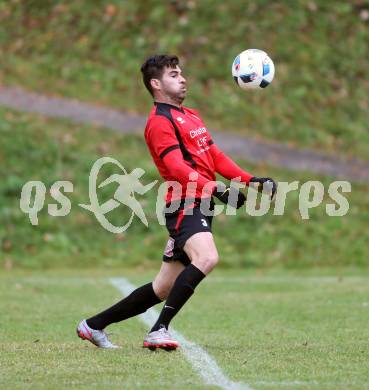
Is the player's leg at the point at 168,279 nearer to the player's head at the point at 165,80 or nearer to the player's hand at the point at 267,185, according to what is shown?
the player's hand at the point at 267,185

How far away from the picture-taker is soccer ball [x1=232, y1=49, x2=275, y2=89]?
27.9 ft

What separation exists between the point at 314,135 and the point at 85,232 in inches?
222

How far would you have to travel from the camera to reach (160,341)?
767 centimetres

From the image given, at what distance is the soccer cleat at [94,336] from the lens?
321 inches

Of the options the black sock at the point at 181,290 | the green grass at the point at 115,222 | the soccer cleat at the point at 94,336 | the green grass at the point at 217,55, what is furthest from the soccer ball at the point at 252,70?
the green grass at the point at 217,55

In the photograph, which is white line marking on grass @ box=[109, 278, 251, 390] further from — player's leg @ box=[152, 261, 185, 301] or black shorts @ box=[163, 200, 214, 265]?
black shorts @ box=[163, 200, 214, 265]

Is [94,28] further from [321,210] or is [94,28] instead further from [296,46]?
[321,210]

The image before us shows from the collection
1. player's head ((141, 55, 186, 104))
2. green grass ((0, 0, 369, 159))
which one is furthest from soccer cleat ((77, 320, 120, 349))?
green grass ((0, 0, 369, 159))

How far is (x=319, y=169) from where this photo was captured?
20.0 m

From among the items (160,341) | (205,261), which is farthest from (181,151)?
(160,341)

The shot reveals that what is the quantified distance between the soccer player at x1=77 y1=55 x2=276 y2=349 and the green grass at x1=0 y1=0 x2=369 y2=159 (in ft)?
44.2

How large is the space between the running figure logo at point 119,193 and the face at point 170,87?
10240mm

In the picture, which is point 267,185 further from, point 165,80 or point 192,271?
point 165,80

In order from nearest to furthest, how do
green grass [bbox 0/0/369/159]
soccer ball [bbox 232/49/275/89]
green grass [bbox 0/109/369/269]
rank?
soccer ball [bbox 232/49/275/89] → green grass [bbox 0/109/369/269] → green grass [bbox 0/0/369/159]
